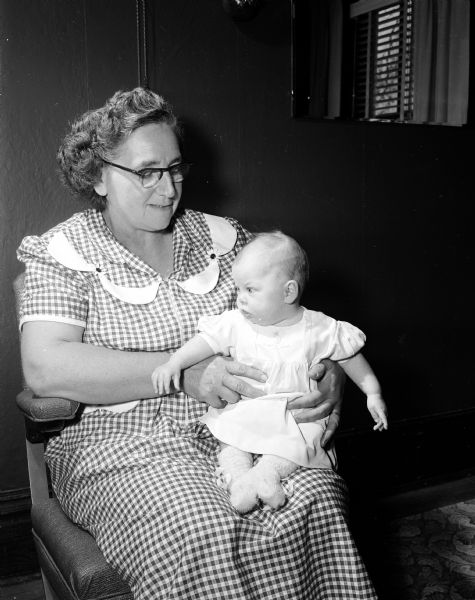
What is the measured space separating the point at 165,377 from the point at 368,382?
0.53m

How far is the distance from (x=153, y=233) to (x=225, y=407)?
602 mm

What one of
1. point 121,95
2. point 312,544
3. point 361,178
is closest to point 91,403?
point 312,544

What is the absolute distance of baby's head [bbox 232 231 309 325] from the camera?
5.43ft

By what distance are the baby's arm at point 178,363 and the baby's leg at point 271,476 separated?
0.91 feet

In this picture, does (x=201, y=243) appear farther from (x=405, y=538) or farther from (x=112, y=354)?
(x=405, y=538)

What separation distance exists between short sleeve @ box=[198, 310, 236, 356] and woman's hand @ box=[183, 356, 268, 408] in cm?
4

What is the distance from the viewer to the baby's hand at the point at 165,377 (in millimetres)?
1676

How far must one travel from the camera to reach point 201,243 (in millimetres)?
2133

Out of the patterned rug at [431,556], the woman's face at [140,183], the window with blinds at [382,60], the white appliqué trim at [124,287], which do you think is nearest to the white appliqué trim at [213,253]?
the white appliqué trim at [124,287]

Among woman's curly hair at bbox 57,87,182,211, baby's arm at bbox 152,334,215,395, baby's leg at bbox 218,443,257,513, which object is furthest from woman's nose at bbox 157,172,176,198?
baby's leg at bbox 218,443,257,513

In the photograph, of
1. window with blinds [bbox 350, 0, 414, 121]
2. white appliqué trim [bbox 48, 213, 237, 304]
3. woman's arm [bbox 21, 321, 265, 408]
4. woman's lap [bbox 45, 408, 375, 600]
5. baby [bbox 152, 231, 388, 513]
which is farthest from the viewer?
window with blinds [bbox 350, 0, 414, 121]

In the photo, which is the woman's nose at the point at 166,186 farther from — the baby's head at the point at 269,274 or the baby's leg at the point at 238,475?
the baby's leg at the point at 238,475

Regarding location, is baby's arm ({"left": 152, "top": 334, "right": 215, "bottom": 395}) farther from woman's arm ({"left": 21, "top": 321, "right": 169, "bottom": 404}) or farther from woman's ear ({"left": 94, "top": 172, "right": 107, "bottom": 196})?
woman's ear ({"left": 94, "top": 172, "right": 107, "bottom": 196})

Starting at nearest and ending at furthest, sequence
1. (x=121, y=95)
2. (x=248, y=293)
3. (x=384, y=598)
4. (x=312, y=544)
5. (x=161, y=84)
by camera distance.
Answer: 1. (x=312, y=544)
2. (x=248, y=293)
3. (x=121, y=95)
4. (x=384, y=598)
5. (x=161, y=84)
